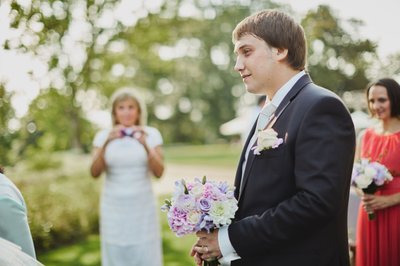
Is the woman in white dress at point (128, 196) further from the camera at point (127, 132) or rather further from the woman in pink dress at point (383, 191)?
the woman in pink dress at point (383, 191)

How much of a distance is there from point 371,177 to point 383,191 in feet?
1.09

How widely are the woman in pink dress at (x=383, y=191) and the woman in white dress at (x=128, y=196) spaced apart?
233 centimetres

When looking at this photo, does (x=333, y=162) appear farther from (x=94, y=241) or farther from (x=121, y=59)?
(x=121, y=59)

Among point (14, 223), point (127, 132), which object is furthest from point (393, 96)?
point (14, 223)

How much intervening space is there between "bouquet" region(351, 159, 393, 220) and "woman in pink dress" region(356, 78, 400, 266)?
3.1 inches

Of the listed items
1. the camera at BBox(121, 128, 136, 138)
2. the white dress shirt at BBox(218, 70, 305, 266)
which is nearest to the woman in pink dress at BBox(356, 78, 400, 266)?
the white dress shirt at BBox(218, 70, 305, 266)

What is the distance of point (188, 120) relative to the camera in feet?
225

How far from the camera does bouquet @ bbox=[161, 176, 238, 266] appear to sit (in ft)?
7.68

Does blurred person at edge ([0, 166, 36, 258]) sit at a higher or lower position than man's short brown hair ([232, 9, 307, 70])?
lower

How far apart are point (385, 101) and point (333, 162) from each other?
276 centimetres

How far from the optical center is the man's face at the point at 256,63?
242 centimetres

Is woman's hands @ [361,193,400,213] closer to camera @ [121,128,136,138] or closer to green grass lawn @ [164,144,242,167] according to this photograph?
camera @ [121,128,136,138]

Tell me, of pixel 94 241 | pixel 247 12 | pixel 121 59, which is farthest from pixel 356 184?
pixel 247 12

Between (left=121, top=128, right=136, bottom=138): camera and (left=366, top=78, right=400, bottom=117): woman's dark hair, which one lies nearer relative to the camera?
(left=366, top=78, right=400, bottom=117): woman's dark hair
